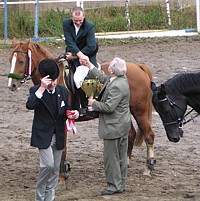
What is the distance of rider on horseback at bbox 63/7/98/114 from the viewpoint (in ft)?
29.7

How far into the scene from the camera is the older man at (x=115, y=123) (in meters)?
8.11

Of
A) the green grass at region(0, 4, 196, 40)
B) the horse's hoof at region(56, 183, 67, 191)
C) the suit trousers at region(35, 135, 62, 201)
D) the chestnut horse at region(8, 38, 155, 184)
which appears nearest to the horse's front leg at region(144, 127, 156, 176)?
the chestnut horse at region(8, 38, 155, 184)

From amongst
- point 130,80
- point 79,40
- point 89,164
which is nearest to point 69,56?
point 79,40

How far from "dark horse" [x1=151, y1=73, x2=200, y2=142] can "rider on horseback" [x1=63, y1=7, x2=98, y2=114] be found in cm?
126

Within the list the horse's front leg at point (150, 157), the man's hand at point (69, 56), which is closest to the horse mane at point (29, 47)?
the man's hand at point (69, 56)

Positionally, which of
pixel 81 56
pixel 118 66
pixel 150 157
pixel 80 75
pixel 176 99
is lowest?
pixel 150 157

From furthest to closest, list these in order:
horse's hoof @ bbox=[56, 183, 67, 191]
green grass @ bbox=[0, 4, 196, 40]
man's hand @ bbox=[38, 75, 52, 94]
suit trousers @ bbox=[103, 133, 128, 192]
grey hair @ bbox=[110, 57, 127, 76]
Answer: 1. green grass @ bbox=[0, 4, 196, 40]
2. horse's hoof @ bbox=[56, 183, 67, 191]
3. suit trousers @ bbox=[103, 133, 128, 192]
4. grey hair @ bbox=[110, 57, 127, 76]
5. man's hand @ bbox=[38, 75, 52, 94]

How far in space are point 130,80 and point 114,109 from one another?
148 cm

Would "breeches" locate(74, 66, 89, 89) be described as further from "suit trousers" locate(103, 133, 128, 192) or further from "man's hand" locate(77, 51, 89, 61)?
"suit trousers" locate(103, 133, 128, 192)

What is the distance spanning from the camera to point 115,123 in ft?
26.7

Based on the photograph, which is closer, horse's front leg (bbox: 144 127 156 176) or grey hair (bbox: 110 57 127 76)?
grey hair (bbox: 110 57 127 76)

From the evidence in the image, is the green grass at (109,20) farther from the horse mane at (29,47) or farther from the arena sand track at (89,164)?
the horse mane at (29,47)

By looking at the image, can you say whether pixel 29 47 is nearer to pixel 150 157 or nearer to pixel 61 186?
pixel 61 186

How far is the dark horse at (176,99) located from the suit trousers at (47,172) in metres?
1.57
